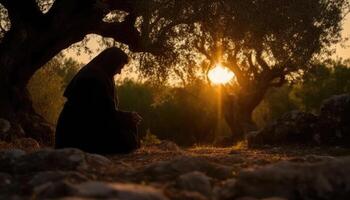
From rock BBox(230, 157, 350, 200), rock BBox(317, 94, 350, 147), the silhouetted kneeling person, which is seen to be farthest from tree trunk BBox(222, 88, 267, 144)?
rock BBox(230, 157, 350, 200)

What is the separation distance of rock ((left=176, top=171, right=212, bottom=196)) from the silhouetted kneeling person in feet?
21.5

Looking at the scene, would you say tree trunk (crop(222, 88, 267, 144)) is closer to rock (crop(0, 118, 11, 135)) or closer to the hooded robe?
rock (crop(0, 118, 11, 135))

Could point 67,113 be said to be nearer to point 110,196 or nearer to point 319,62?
point 110,196

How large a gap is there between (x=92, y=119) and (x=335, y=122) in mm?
6583

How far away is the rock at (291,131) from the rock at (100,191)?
11211mm

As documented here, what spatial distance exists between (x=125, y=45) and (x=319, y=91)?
4446 centimetres

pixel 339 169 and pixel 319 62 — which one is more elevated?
pixel 319 62

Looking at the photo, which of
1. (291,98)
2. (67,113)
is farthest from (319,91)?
(67,113)

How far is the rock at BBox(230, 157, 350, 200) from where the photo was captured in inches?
225

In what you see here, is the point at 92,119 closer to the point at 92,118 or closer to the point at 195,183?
the point at 92,118

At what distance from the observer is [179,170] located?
667 cm

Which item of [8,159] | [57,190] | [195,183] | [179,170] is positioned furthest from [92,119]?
[57,190]

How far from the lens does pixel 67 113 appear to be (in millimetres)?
12555

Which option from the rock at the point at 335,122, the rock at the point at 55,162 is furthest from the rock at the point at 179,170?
the rock at the point at 335,122
